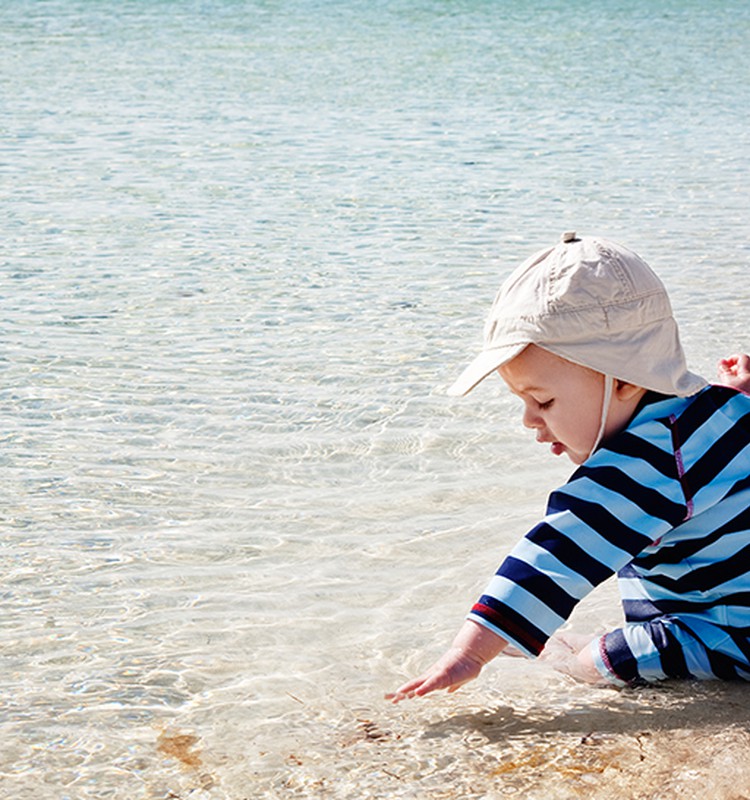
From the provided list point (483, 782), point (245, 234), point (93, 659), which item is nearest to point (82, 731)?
point (93, 659)

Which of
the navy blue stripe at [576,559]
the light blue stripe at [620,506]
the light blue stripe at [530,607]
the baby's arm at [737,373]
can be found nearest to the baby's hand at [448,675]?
the light blue stripe at [530,607]

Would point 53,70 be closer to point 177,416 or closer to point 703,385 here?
point 177,416

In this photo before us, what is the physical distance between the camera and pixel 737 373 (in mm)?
2967

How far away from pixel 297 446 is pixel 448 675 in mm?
1954

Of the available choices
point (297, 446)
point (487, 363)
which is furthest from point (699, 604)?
point (297, 446)

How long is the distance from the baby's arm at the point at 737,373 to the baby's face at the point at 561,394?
1.93ft

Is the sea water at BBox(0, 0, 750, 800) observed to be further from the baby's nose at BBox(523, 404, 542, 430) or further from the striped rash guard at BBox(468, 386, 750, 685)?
the baby's nose at BBox(523, 404, 542, 430)

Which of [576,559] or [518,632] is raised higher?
[576,559]

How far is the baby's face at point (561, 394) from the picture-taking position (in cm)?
246

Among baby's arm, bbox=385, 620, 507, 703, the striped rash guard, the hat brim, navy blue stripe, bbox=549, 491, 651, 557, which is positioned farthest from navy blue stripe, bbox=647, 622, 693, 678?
the hat brim

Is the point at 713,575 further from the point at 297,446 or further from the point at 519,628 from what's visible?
the point at 297,446

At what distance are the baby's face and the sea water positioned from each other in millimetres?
558

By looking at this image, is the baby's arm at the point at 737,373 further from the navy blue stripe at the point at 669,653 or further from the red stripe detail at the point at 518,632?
the red stripe detail at the point at 518,632

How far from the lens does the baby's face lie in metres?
2.46
